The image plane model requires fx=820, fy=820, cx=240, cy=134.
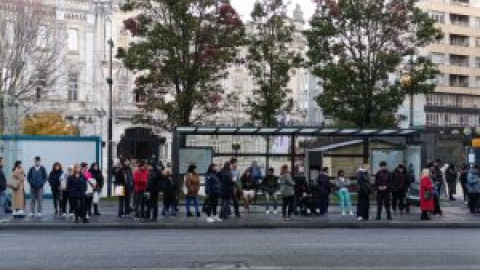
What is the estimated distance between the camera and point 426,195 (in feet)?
87.0

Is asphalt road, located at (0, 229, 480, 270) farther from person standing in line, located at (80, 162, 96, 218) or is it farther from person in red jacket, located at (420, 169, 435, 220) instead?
person in red jacket, located at (420, 169, 435, 220)

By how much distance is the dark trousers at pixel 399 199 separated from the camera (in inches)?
1119

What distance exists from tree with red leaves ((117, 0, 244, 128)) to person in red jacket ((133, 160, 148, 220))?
9.73 m

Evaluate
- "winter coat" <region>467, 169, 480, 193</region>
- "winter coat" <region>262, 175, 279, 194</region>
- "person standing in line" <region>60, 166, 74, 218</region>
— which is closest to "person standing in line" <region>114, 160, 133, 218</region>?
"person standing in line" <region>60, 166, 74, 218</region>

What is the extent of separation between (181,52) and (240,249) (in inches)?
778

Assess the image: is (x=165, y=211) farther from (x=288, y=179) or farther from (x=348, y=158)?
(x=348, y=158)

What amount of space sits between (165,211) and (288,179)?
4261 millimetres

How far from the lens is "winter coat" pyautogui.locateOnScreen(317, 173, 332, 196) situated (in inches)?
1071

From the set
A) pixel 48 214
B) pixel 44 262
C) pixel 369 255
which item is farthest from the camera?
pixel 48 214

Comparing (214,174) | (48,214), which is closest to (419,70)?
(214,174)

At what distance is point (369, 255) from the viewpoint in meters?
15.6

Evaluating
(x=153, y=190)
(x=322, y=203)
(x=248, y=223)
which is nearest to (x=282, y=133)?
(x=322, y=203)

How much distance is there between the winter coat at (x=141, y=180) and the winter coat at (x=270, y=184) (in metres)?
4.52

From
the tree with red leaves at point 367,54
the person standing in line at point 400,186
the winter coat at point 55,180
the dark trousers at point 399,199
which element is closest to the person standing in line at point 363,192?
the person standing in line at point 400,186
